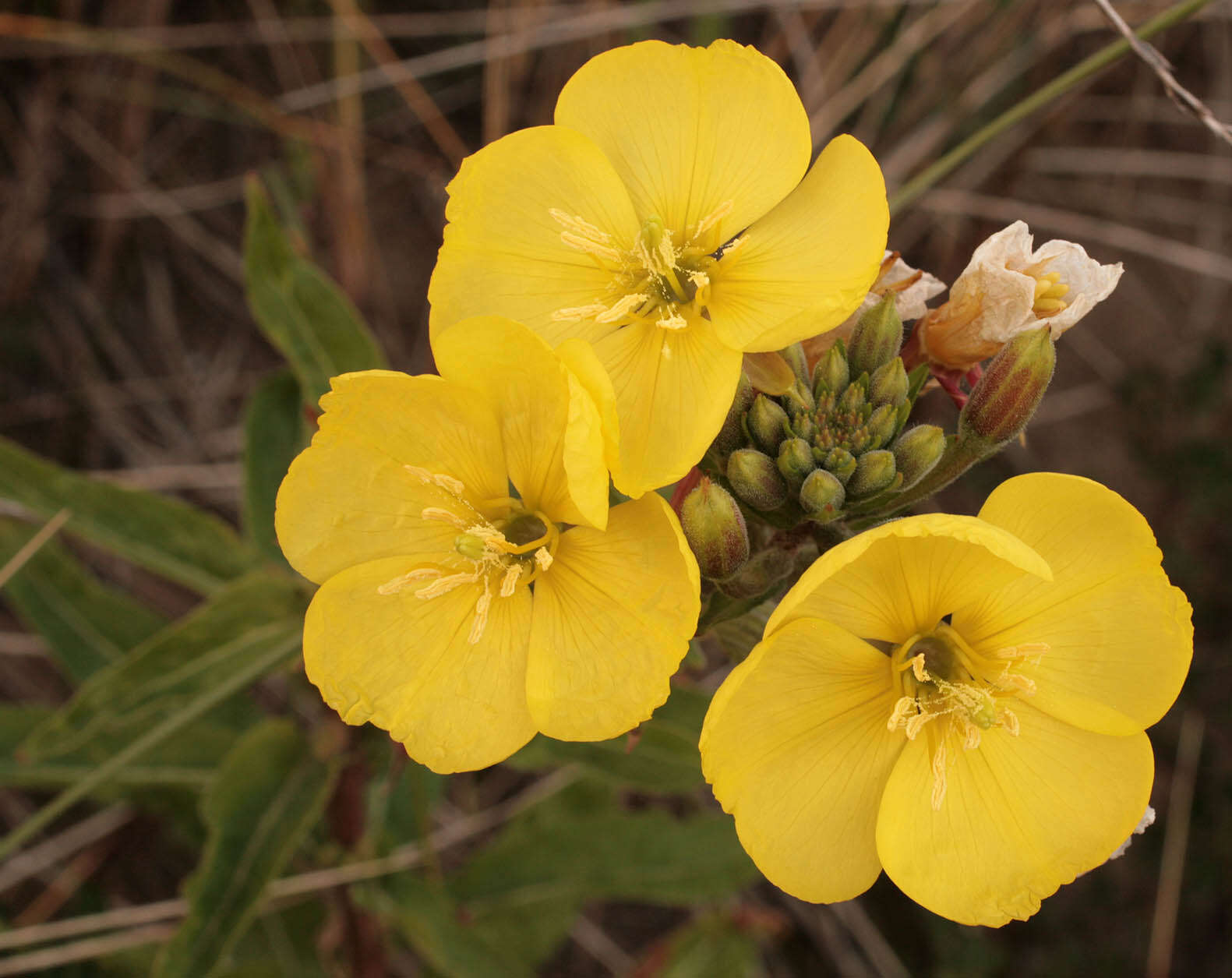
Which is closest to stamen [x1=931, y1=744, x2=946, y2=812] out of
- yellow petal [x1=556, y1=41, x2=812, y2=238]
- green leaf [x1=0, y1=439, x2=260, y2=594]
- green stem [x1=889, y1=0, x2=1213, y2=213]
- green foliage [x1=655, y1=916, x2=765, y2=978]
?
yellow petal [x1=556, y1=41, x2=812, y2=238]

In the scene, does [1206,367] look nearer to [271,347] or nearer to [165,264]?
[271,347]

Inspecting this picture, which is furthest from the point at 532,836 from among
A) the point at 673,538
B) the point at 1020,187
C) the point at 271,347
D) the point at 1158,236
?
the point at 1158,236

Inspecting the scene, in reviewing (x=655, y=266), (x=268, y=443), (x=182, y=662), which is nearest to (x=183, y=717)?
(x=182, y=662)

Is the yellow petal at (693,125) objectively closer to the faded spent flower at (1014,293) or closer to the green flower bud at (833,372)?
the green flower bud at (833,372)

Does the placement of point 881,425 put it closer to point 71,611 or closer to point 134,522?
point 134,522

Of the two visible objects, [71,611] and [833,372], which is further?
[71,611]

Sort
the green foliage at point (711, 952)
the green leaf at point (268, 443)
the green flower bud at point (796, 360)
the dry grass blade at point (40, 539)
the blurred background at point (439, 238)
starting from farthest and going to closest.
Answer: the blurred background at point (439, 238)
the green foliage at point (711, 952)
the green leaf at point (268, 443)
the dry grass blade at point (40, 539)
the green flower bud at point (796, 360)

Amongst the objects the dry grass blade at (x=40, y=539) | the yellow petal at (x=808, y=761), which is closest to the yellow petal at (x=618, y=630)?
the yellow petal at (x=808, y=761)

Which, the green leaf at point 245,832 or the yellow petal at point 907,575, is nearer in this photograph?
the yellow petal at point 907,575
